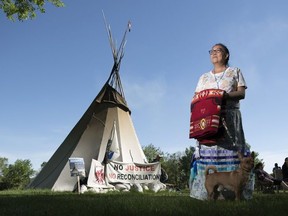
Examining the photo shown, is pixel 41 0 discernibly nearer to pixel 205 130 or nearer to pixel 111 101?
pixel 111 101

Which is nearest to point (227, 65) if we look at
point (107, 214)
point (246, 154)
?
point (246, 154)

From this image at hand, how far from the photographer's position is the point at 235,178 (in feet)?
13.5

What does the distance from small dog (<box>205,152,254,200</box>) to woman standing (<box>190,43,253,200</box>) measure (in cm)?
14

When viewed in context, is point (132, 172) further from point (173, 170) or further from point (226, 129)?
point (173, 170)

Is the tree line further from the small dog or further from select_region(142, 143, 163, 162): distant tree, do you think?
the small dog

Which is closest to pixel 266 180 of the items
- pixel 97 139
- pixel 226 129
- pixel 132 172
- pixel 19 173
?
pixel 132 172

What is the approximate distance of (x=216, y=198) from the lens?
435cm

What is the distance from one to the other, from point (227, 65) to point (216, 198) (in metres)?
1.55

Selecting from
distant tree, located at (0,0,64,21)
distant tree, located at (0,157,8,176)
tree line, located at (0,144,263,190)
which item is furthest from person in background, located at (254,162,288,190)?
distant tree, located at (0,157,8,176)

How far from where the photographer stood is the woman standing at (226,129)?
4305mm

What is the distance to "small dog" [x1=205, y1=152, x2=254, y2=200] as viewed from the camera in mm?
4109

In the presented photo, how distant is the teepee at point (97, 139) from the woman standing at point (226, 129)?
10.4 metres

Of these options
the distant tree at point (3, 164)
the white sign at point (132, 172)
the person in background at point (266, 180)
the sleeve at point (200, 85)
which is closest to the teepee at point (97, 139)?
the white sign at point (132, 172)

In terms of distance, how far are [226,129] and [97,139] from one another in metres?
11.3
